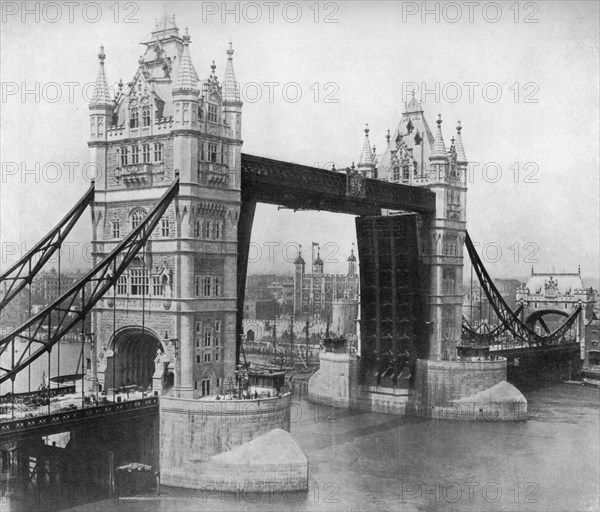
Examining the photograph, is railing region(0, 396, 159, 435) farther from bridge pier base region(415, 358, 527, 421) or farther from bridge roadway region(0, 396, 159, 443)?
bridge pier base region(415, 358, 527, 421)

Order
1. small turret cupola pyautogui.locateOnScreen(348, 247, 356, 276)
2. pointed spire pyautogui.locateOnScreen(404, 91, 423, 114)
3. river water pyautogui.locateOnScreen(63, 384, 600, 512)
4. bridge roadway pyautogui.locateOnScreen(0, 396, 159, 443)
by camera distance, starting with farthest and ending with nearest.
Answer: small turret cupola pyautogui.locateOnScreen(348, 247, 356, 276) < pointed spire pyautogui.locateOnScreen(404, 91, 423, 114) < river water pyautogui.locateOnScreen(63, 384, 600, 512) < bridge roadway pyautogui.locateOnScreen(0, 396, 159, 443)

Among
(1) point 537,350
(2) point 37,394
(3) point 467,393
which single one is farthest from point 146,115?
(1) point 537,350

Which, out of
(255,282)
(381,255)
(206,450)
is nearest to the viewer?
(206,450)

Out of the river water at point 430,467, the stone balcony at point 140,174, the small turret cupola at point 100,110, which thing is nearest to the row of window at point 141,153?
the stone balcony at point 140,174

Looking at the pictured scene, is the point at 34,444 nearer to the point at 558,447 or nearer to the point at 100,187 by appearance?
the point at 100,187

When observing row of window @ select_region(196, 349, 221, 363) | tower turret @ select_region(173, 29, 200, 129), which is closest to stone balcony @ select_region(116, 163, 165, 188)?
tower turret @ select_region(173, 29, 200, 129)

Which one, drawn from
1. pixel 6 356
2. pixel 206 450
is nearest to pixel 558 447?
pixel 206 450
